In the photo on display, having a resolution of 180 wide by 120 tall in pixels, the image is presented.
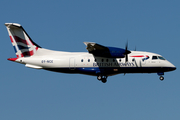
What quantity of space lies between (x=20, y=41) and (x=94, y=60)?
8447mm

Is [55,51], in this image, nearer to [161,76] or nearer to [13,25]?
[13,25]

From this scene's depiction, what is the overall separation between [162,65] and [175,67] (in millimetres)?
1561

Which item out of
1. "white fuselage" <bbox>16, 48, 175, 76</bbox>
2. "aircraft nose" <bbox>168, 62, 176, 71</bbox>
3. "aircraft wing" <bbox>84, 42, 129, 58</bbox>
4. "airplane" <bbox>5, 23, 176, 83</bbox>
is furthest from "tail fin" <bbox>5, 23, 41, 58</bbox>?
"aircraft nose" <bbox>168, 62, 176, 71</bbox>

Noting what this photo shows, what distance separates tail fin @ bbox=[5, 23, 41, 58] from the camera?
98.8ft

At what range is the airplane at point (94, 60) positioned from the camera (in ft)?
93.5

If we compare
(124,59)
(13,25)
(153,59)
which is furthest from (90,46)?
(13,25)

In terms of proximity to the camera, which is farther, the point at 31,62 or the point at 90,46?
the point at 31,62

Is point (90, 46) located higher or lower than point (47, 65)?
higher

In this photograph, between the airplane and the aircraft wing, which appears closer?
the aircraft wing

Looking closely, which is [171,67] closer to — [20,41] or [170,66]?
[170,66]

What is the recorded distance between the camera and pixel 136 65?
28.5 metres

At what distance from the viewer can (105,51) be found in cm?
2828

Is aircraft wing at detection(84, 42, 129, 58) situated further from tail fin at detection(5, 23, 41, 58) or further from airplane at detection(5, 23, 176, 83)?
tail fin at detection(5, 23, 41, 58)

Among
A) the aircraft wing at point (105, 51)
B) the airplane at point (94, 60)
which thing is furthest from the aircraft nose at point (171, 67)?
the aircraft wing at point (105, 51)
